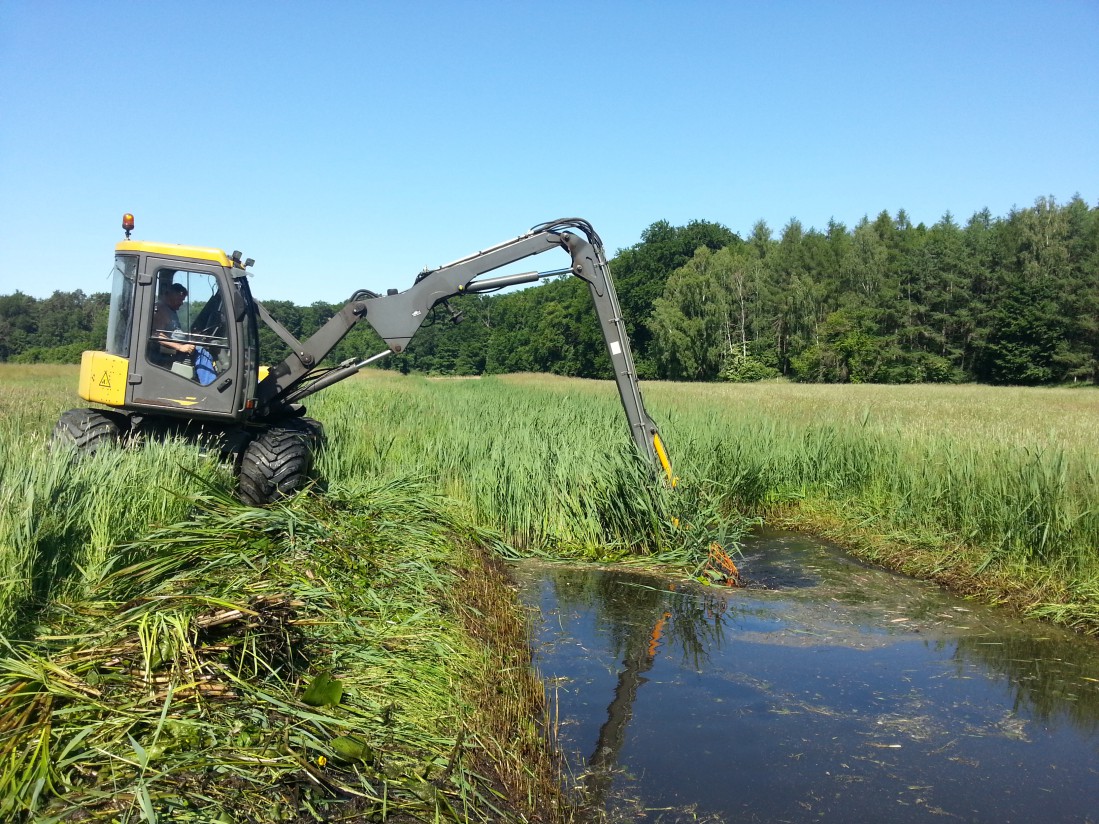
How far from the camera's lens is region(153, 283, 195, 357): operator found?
756 centimetres

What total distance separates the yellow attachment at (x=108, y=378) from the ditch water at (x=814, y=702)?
13.3ft

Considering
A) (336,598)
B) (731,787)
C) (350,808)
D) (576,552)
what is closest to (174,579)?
(336,598)

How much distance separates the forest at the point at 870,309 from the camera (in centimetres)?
4653

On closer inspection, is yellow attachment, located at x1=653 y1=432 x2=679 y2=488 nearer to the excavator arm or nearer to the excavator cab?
the excavator arm

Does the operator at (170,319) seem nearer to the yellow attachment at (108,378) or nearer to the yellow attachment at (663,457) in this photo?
the yellow attachment at (108,378)

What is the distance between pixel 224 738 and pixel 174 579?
1.46 meters

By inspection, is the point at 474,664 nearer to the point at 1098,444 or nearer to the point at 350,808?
the point at 350,808

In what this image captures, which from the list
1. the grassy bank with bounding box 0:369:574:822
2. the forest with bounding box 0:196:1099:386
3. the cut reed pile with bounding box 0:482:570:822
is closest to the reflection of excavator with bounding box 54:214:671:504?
the grassy bank with bounding box 0:369:574:822

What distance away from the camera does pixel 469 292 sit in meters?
8.44

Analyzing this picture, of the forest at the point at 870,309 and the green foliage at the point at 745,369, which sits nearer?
the forest at the point at 870,309

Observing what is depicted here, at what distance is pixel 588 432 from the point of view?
1065 cm

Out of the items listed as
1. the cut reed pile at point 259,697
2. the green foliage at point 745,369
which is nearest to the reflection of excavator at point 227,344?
the cut reed pile at point 259,697

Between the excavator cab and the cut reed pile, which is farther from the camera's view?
the excavator cab

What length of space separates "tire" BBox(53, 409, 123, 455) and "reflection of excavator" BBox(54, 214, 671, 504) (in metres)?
0.01
